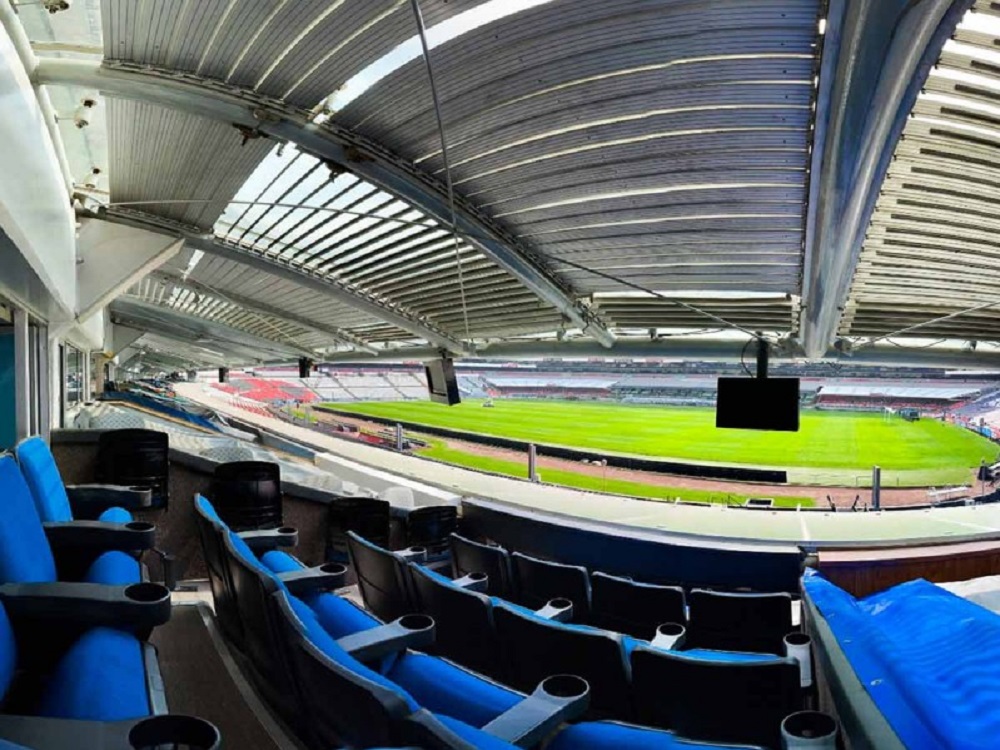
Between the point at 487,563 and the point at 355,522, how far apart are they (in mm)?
960

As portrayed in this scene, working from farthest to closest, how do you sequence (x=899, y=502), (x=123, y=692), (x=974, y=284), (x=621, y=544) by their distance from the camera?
(x=899, y=502)
(x=974, y=284)
(x=621, y=544)
(x=123, y=692)

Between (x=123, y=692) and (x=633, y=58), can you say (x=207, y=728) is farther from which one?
(x=633, y=58)

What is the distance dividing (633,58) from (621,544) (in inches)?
145

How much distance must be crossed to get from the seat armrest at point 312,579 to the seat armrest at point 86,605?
47 centimetres

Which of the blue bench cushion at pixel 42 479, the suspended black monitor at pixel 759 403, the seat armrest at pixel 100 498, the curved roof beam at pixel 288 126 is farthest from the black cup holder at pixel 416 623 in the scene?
the suspended black monitor at pixel 759 403

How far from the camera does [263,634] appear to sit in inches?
63.7

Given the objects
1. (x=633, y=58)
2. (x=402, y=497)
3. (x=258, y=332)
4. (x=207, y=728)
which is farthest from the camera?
(x=258, y=332)

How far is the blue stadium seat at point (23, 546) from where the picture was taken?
58.0 inches

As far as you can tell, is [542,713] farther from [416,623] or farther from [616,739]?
[416,623]

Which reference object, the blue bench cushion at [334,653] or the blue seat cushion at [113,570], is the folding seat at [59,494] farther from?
the blue bench cushion at [334,653]

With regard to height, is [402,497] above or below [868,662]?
below

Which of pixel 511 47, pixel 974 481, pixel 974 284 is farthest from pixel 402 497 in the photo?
pixel 974 481

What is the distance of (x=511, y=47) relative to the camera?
462 cm

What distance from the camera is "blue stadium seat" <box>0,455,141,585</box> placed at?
1473 mm
